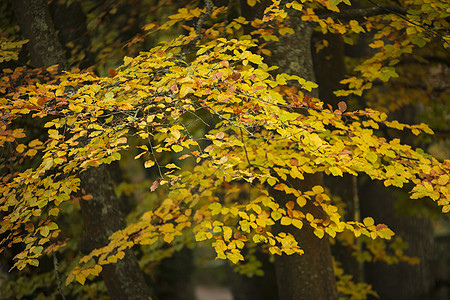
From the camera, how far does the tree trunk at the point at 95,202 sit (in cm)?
462

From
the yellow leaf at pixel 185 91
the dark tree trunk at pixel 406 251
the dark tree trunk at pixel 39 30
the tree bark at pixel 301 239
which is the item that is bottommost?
the dark tree trunk at pixel 406 251

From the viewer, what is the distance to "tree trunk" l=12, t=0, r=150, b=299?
4621mm

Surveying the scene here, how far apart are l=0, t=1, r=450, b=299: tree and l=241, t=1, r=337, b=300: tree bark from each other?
0.01 m

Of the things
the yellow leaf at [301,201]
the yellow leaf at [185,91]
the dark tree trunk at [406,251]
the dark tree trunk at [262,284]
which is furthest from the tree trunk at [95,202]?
the dark tree trunk at [406,251]

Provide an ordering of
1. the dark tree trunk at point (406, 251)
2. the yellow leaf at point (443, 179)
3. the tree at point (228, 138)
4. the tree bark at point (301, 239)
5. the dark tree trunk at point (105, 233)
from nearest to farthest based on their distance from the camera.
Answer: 1. the tree at point (228, 138)
2. the yellow leaf at point (443, 179)
3. the tree bark at point (301, 239)
4. the dark tree trunk at point (105, 233)
5. the dark tree trunk at point (406, 251)

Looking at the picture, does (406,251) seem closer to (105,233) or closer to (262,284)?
(262,284)

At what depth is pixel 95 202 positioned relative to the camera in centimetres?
466

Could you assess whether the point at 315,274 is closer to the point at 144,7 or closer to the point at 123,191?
the point at 123,191

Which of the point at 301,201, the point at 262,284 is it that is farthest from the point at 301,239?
the point at 262,284

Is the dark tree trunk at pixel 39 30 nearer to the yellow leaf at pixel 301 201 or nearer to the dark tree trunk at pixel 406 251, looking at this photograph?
the yellow leaf at pixel 301 201

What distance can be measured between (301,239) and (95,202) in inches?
96.0

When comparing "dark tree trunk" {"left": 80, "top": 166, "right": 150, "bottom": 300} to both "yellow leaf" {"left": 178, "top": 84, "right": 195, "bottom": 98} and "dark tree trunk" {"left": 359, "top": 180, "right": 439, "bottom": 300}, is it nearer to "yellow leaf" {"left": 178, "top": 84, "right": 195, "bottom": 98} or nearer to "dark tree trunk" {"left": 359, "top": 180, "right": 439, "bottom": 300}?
"yellow leaf" {"left": 178, "top": 84, "right": 195, "bottom": 98}

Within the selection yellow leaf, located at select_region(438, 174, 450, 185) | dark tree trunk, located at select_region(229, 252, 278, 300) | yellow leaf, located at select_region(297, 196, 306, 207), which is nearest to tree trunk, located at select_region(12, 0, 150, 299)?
yellow leaf, located at select_region(297, 196, 306, 207)

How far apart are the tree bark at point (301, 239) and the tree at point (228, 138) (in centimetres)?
1
